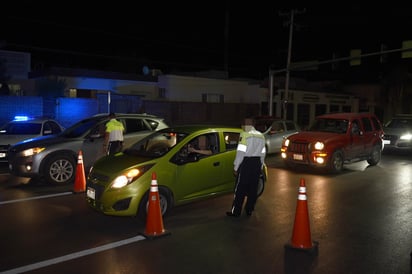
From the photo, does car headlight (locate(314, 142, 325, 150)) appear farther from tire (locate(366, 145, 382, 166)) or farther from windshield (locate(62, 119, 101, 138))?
windshield (locate(62, 119, 101, 138))

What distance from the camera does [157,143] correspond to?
795 cm

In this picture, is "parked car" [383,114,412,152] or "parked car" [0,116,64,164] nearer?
"parked car" [0,116,64,164]

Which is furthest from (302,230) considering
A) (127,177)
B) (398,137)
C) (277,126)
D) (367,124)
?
(398,137)

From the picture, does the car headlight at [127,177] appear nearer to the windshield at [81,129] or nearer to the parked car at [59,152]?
the parked car at [59,152]

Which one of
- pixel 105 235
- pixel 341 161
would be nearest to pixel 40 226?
pixel 105 235

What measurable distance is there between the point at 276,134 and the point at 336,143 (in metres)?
3.83

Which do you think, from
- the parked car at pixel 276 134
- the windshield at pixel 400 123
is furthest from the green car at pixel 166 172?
the windshield at pixel 400 123

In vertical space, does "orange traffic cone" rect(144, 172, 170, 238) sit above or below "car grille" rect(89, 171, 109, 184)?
below

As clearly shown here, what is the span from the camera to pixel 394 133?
56.2 ft

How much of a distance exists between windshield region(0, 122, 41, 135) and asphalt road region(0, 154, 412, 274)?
12.2 feet

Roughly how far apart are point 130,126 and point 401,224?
730 cm

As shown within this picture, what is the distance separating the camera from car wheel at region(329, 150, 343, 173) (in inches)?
466

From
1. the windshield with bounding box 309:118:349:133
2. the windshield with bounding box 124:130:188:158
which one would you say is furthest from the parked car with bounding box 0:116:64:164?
the windshield with bounding box 309:118:349:133

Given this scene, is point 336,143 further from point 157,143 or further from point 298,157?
point 157,143
